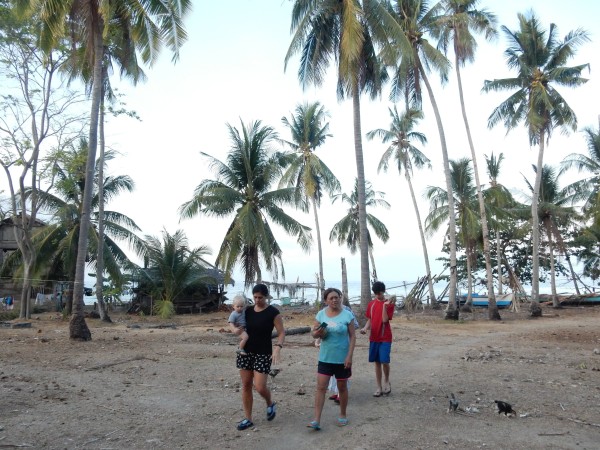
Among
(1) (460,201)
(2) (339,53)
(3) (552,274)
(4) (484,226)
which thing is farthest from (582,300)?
(2) (339,53)

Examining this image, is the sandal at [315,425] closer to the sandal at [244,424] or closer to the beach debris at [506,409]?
the sandal at [244,424]

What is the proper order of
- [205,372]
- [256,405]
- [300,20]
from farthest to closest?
[300,20]
[205,372]
[256,405]

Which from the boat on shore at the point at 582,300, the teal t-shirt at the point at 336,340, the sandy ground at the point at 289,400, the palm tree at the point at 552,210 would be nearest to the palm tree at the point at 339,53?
the sandy ground at the point at 289,400

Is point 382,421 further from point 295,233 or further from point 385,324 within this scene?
point 295,233

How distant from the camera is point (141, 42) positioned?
14180 mm

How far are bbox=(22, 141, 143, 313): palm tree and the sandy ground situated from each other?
512 inches

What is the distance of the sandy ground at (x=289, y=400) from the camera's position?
5098 millimetres

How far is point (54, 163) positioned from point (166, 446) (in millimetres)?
17815

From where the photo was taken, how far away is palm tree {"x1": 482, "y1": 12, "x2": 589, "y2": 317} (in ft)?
78.5

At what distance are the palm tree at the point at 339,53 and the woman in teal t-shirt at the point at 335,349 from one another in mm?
11666

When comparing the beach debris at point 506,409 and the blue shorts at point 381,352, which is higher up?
the blue shorts at point 381,352

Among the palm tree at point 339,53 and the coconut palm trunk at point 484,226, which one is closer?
the palm tree at point 339,53

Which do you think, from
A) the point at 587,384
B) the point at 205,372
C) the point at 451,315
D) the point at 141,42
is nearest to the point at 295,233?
the point at 451,315

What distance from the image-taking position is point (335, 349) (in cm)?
555
